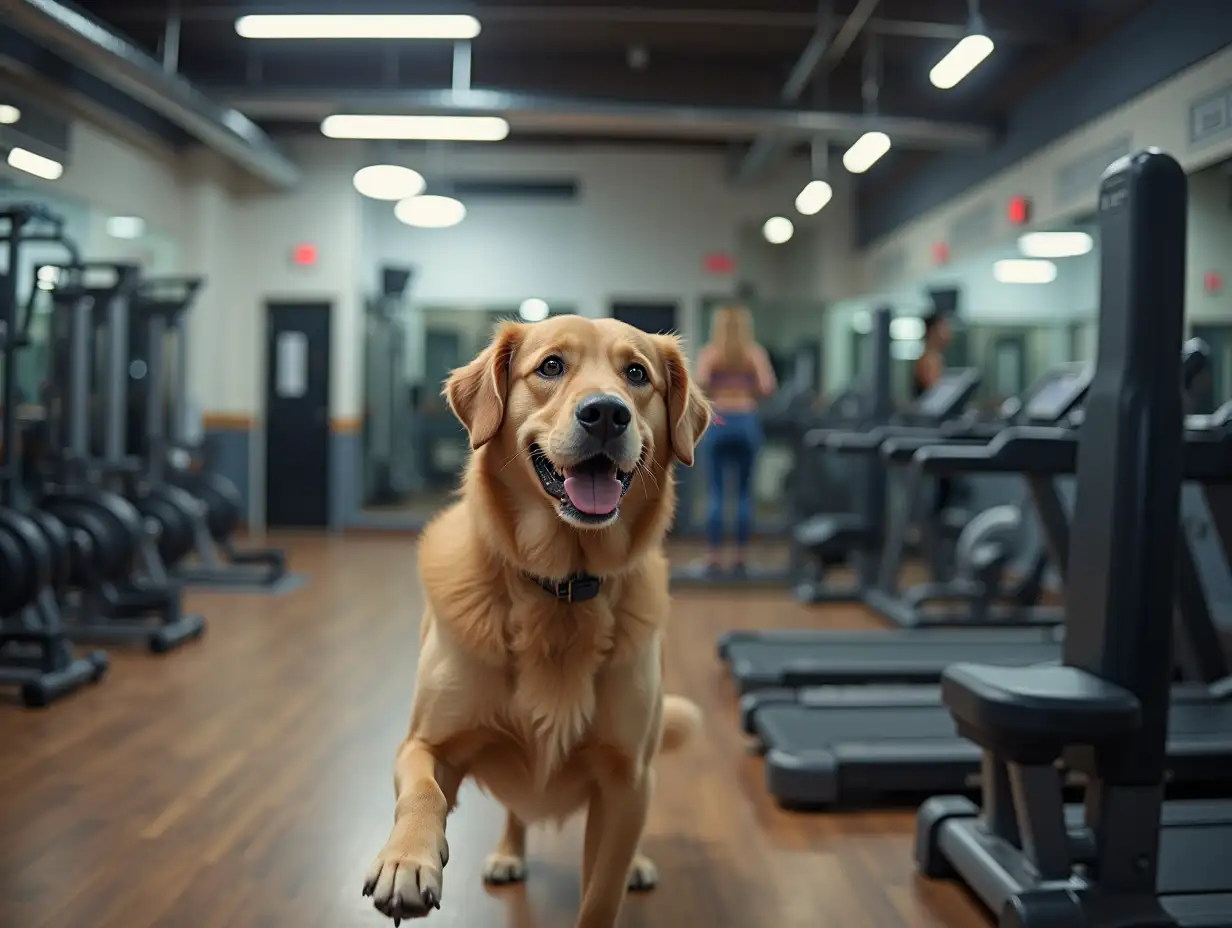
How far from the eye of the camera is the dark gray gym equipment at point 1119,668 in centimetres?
197

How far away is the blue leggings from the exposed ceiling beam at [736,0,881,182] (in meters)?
2.41

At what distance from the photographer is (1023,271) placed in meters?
7.55

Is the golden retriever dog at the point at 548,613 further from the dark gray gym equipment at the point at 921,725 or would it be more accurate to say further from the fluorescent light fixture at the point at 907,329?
the fluorescent light fixture at the point at 907,329

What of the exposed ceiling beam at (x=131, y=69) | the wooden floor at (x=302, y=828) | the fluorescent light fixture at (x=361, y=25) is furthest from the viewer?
the fluorescent light fixture at (x=361, y=25)

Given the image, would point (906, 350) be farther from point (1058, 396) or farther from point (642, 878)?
point (642, 878)

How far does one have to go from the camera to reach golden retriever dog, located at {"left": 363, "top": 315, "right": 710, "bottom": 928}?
173cm

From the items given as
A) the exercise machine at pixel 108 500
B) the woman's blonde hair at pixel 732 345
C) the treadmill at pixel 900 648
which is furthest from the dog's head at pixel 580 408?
the woman's blonde hair at pixel 732 345

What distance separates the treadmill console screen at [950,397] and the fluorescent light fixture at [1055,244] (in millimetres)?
1116

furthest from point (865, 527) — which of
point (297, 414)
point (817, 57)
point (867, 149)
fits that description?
point (297, 414)

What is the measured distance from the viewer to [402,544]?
30.1ft

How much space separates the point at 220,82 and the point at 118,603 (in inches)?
179

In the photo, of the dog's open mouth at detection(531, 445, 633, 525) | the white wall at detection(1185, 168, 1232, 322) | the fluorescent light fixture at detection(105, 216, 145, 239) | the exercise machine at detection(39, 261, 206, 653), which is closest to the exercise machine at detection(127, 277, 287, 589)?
the exercise machine at detection(39, 261, 206, 653)

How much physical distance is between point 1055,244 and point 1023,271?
64 centimetres

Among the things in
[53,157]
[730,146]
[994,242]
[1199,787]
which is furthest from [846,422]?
[53,157]
